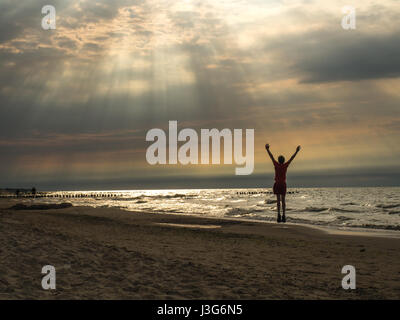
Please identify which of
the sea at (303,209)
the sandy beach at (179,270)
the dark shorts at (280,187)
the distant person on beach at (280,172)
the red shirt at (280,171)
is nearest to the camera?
the sandy beach at (179,270)

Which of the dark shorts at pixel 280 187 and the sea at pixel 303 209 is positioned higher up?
the dark shorts at pixel 280 187

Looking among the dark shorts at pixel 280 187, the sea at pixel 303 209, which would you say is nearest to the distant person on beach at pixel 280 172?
the dark shorts at pixel 280 187

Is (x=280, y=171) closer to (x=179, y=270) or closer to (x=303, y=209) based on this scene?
(x=179, y=270)

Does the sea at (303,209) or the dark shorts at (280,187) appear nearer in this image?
A: the dark shorts at (280,187)

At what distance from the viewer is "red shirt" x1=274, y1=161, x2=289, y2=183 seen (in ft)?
42.2

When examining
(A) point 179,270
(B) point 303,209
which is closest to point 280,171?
(A) point 179,270

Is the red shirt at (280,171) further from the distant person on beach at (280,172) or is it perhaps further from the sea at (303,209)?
the sea at (303,209)

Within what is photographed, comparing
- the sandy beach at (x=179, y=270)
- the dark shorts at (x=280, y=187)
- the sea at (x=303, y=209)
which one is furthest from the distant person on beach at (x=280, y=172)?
the sea at (x=303, y=209)

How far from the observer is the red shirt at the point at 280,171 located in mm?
12859

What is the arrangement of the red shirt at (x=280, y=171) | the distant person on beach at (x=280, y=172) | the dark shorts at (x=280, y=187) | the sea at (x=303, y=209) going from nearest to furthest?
the distant person on beach at (x=280, y=172) < the red shirt at (x=280, y=171) < the dark shorts at (x=280, y=187) < the sea at (x=303, y=209)

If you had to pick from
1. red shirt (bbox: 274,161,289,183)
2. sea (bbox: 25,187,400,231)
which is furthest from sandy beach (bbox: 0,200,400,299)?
sea (bbox: 25,187,400,231)

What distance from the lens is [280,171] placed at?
13.0 meters

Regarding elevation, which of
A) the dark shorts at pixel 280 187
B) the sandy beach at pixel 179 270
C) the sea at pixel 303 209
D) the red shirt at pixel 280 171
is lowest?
the sea at pixel 303 209
